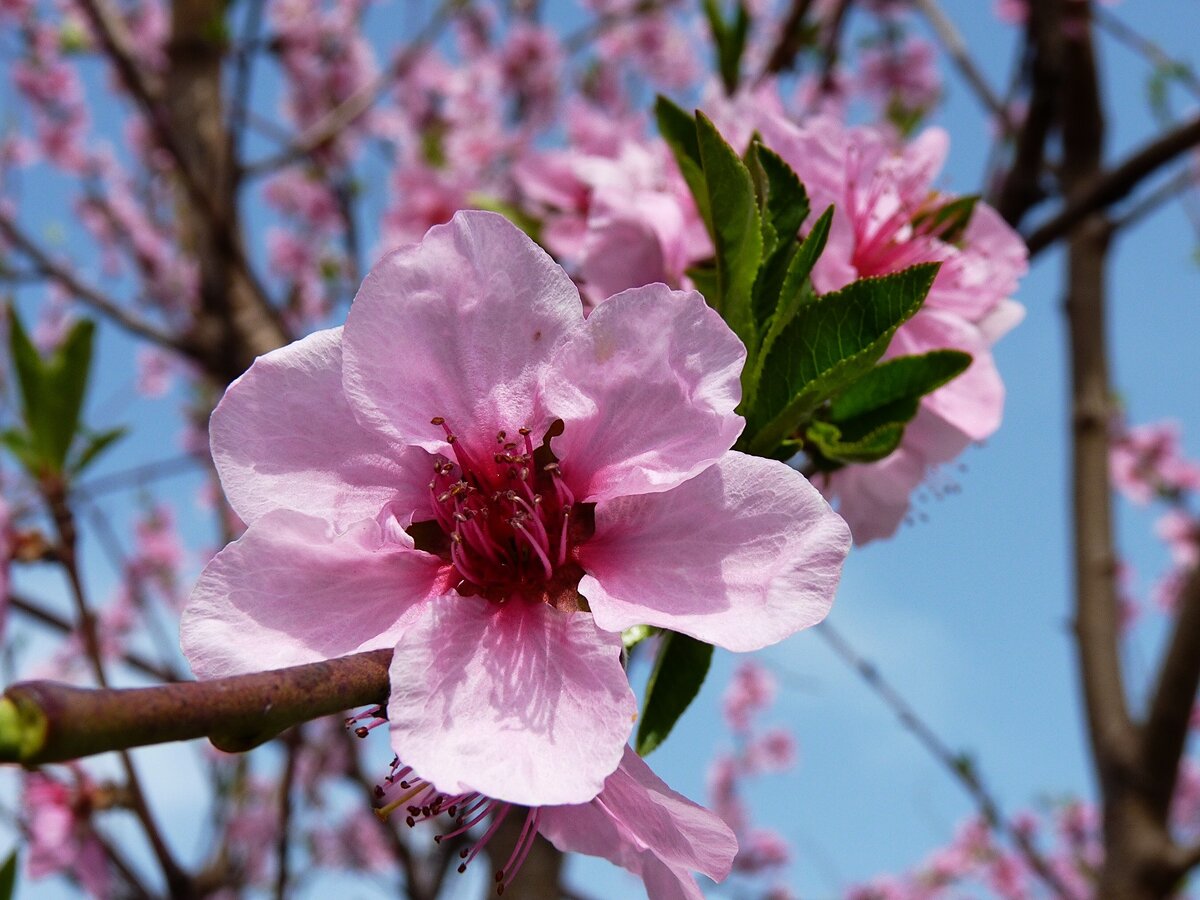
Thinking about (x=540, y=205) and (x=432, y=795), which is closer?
(x=432, y=795)

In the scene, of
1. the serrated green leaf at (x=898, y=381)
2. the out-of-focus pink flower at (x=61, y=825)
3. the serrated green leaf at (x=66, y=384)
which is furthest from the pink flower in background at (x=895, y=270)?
the out-of-focus pink flower at (x=61, y=825)

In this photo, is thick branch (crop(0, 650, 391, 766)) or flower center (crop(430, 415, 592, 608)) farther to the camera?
flower center (crop(430, 415, 592, 608))

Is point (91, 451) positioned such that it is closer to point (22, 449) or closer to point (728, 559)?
point (22, 449)

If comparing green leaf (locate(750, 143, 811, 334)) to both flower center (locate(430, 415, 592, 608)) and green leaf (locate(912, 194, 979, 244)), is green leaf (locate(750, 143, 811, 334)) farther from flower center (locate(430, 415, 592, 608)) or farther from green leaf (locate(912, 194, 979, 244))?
green leaf (locate(912, 194, 979, 244))

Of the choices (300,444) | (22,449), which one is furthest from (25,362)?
(300,444)

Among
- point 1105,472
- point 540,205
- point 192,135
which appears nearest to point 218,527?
point 192,135

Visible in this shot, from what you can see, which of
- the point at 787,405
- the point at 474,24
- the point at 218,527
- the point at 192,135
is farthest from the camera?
the point at 474,24

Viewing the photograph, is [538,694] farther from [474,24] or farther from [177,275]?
[474,24]

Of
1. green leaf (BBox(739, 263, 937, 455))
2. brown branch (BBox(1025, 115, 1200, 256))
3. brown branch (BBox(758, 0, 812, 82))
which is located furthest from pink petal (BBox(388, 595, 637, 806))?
brown branch (BBox(1025, 115, 1200, 256))
